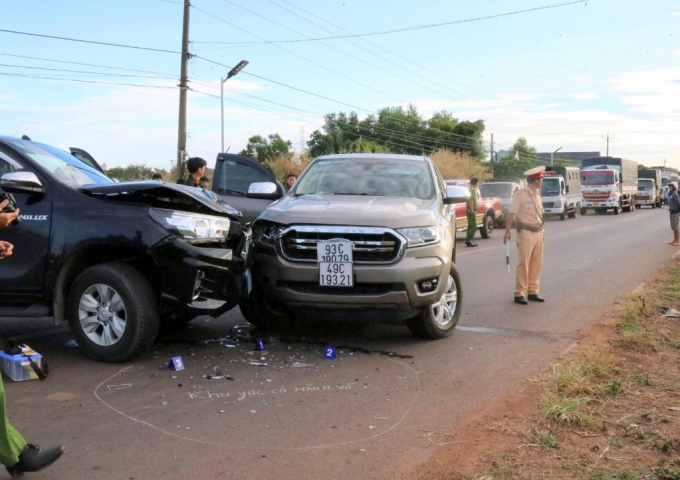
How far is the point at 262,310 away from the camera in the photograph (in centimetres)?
677

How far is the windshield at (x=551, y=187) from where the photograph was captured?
34.2 metres

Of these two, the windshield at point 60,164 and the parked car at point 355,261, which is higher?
the windshield at point 60,164

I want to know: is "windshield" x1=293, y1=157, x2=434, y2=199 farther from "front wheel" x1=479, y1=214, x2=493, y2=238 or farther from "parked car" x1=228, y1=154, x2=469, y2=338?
"front wheel" x1=479, y1=214, x2=493, y2=238

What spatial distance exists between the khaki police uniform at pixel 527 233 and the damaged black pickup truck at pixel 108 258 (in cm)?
457

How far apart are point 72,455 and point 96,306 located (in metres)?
1.97

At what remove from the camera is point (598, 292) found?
33.7 feet

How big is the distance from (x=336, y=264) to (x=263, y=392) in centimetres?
138

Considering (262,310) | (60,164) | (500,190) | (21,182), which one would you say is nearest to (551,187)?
(500,190)

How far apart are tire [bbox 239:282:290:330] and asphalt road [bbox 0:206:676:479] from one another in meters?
0.25

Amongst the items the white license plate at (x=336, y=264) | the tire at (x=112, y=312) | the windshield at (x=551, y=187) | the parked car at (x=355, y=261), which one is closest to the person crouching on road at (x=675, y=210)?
the parked car at (x=355, y=261)

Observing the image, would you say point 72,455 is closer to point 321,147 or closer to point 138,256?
point 138,256

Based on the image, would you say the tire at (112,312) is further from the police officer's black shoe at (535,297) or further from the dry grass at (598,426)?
the police officer's black shoe at (535,297)

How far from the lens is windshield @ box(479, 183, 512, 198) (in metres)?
27.7

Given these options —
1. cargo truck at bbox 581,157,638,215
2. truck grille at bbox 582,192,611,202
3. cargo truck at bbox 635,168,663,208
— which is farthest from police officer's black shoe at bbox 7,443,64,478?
cargo truck at bbox 635,168,663,208
